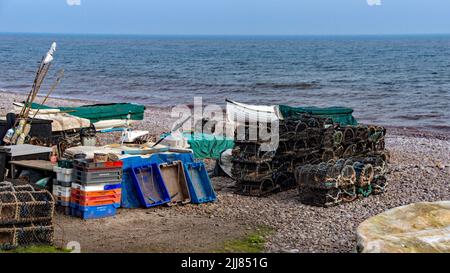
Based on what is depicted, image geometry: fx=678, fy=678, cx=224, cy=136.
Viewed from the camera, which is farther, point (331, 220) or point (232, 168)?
point (232, 168)

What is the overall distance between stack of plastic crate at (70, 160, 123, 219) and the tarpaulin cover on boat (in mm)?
10581

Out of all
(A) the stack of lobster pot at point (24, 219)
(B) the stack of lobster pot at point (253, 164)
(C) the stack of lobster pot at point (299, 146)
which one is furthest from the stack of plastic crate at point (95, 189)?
(C) the stack of lobster pot at point (299, 146)

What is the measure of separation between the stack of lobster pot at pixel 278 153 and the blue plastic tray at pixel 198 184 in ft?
3.85

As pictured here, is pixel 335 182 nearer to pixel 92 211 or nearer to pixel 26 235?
pixel 92 211

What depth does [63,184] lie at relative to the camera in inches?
478

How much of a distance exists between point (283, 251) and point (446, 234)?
2.46 m

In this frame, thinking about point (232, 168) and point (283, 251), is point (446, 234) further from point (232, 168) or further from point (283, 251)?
point (232, 168)

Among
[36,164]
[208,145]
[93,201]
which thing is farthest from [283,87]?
[93,201]

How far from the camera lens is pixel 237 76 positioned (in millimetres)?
66625

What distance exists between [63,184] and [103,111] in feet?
40.3

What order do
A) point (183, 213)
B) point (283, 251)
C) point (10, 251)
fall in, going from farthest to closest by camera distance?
1. point (183, 213)
2. point (283, 251)
3. point (10, 251)

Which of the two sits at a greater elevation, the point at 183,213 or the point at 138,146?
the point at 138,146
